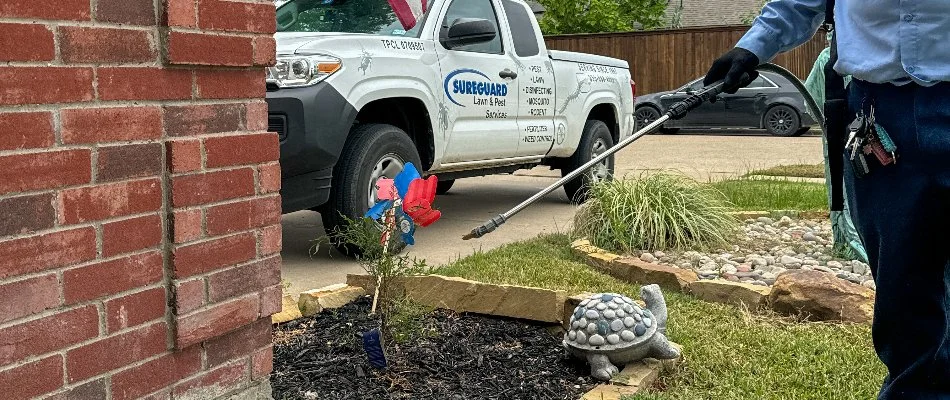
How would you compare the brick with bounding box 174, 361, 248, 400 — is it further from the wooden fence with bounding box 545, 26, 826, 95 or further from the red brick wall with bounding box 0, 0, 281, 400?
the wooden fence with bounding box 545, 26, 826, 95

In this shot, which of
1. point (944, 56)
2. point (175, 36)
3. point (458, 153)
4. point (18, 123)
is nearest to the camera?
point (18, 123)

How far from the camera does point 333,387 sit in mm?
3254

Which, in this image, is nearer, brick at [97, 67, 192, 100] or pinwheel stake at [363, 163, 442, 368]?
brick at [97, 67, 192, 100]

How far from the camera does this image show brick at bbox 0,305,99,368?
78.5 inches

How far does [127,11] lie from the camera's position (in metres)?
2.21

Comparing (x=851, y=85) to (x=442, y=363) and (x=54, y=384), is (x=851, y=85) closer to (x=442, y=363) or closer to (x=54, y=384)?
(x=442, y=363)

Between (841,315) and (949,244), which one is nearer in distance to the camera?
(949,244)

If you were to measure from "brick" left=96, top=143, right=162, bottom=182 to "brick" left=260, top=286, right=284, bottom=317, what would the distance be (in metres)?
0.54

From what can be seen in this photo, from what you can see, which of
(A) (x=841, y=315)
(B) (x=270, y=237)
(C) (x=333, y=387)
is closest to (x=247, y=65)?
(B) (x=270, y=237)

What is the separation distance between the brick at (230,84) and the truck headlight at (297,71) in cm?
286

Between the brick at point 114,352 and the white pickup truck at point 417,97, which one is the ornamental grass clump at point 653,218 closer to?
the white pickup truck at point 417,97

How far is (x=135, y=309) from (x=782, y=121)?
59.4 ft

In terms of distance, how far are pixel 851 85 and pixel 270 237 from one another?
1.61 meters

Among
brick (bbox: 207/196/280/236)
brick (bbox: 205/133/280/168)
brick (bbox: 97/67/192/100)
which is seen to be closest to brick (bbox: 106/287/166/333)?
brick (bbox: 207/196/280/236)
